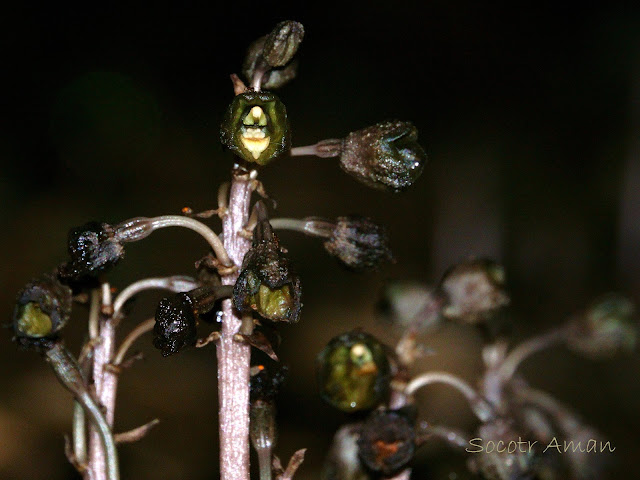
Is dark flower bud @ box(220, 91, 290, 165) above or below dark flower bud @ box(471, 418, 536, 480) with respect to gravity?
above

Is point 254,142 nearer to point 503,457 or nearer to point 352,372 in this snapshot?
point 352,372

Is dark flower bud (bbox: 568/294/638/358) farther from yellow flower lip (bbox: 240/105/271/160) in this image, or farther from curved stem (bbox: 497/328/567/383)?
yellow flower lip (bbox: 240/105/271/160)

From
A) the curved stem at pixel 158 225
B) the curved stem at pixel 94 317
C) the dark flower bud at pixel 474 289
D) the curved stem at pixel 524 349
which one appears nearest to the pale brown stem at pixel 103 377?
the curved stem at pixel 94 317

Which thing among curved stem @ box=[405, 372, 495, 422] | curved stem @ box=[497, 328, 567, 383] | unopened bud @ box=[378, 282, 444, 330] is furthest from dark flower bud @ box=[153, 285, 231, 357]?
curved stem @ box=[497, 328, 567, 383]

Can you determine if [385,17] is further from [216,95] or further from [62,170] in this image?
[62,170]

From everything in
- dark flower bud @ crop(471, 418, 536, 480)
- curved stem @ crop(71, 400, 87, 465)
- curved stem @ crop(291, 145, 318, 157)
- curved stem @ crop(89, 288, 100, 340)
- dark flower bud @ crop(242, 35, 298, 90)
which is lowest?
dark flower bud @ crop(471, 418, 536, 480)

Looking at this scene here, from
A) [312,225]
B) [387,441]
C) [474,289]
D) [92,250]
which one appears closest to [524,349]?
[474,289]
